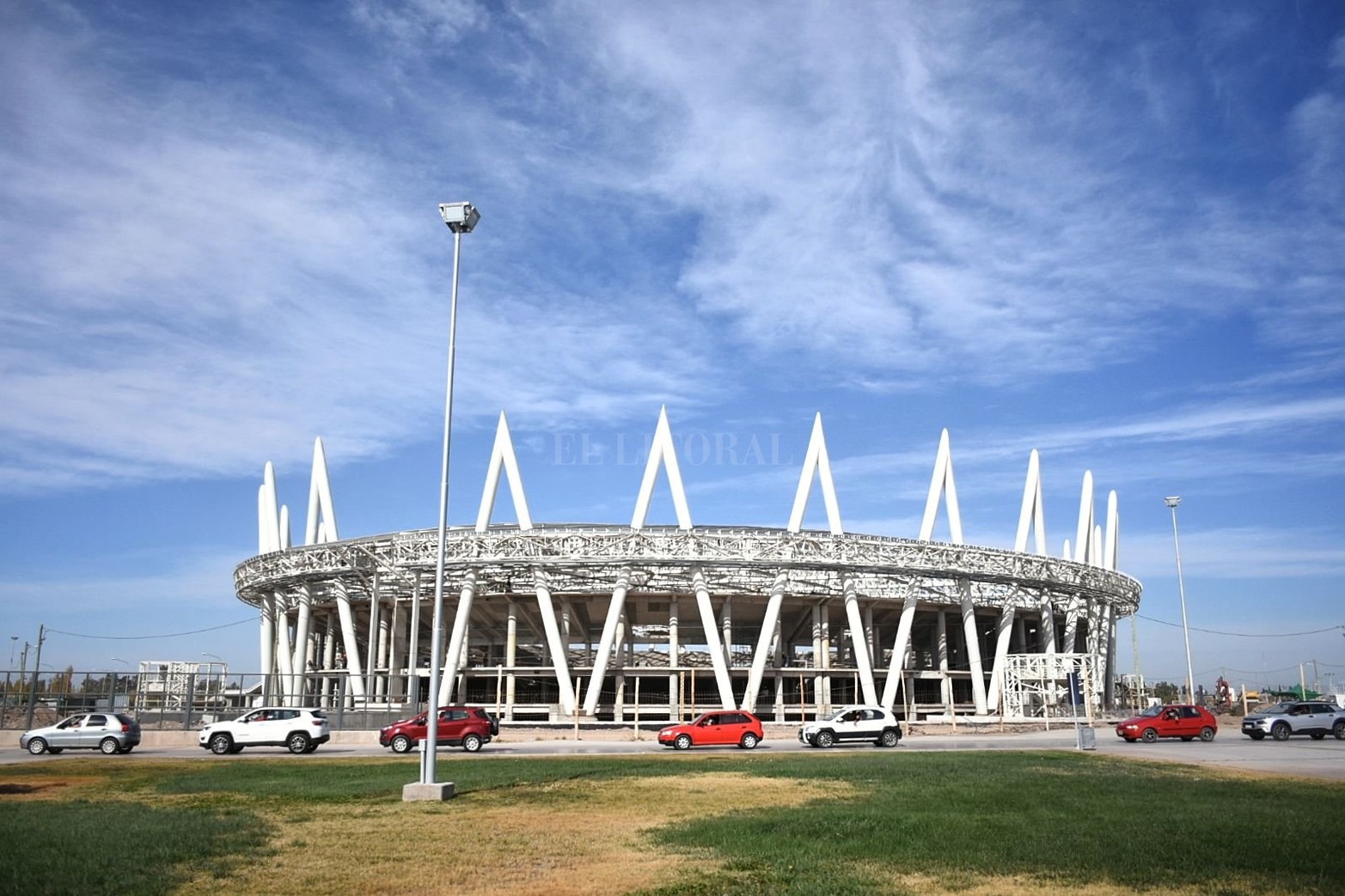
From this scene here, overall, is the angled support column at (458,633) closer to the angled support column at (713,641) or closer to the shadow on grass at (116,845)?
the angled support column at (713,641)

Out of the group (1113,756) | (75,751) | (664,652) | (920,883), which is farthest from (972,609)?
(920,883)

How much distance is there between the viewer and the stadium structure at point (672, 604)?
51.4 metres

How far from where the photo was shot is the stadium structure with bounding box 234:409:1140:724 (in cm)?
5144

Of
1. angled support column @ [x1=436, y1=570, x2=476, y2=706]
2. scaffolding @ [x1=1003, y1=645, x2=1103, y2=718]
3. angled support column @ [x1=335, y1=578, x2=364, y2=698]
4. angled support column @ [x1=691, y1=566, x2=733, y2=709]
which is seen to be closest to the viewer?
angled support column @ [x1=691, y1=566, x2=733, y2=709]

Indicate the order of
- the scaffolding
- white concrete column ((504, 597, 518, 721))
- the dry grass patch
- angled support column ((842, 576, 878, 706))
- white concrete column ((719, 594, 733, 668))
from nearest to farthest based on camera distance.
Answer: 1. the dry grass patch
2. white concrete column ((504, 597, 518, 721))
3. angled support column ((842, 576, 878, 706))
4. the scaffolding
5. white concrete column ((719, 594, 733, 668))

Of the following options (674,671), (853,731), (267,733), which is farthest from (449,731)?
(674,671)

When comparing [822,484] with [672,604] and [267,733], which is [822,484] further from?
[267,733]

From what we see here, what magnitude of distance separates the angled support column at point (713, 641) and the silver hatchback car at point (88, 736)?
1048 inches

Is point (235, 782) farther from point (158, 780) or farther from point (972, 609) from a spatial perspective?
point (972, 609)

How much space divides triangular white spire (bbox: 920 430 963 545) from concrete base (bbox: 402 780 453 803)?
43.5 m

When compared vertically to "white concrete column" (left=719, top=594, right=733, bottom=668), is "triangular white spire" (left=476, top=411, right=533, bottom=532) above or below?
above

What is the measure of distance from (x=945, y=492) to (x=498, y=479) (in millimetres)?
27207

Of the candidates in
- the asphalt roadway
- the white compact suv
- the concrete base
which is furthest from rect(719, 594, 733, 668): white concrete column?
the concrete base

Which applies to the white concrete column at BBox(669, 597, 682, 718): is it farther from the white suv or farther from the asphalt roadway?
the white suv
